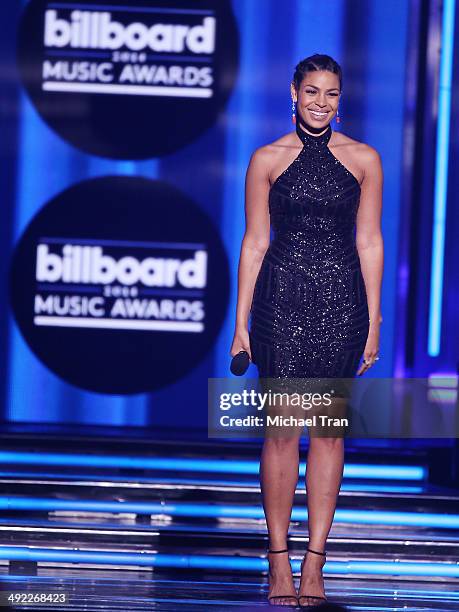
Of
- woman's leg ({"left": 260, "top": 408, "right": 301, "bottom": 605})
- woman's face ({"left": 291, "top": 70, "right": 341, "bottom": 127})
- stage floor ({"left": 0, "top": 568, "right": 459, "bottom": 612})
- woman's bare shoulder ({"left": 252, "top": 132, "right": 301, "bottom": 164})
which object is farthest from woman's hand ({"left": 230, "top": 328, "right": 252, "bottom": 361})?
stage floor ({"left": 0, "top": 568, "right": 459, "bottom": 612})

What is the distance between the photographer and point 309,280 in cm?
276

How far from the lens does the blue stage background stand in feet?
14.8

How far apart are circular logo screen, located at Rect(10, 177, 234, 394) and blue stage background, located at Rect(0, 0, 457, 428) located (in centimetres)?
6

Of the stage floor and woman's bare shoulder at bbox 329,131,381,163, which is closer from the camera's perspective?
woman's bare shoulder at bbox 329,131,381,163

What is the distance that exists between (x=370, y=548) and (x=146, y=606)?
900 mm

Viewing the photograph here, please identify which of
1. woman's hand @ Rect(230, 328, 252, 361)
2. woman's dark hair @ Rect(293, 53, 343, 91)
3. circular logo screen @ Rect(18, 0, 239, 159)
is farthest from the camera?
circular logo screen @ Rect(18, 0, 239, 159)

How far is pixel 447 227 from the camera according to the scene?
4.41m

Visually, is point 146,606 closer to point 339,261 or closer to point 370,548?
point 370,548

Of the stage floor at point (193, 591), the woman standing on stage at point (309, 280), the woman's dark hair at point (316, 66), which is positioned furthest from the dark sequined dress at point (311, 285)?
the stage floor at point (193, 591)

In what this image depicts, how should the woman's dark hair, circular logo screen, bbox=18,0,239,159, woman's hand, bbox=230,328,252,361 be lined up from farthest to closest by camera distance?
circular logo screen, bbox=18,0,239,159
woman's hand, bbox=230,328,252,361
the woman's dark hair

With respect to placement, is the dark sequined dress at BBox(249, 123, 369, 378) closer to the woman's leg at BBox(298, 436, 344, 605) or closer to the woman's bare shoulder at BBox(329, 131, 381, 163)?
the woman's bare shoulder at BBox(329, 131, 381, 163)

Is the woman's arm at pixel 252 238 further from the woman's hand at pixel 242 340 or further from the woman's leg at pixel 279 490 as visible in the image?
the woman's leg at pixel 279 490

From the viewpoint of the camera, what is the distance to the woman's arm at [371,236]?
2.77m

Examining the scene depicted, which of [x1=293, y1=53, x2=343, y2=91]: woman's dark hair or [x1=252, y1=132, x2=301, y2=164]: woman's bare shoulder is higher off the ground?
[x1=293, y1=53, x2=343, y2=91]: woman's dark hair
